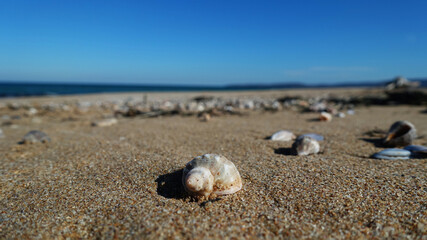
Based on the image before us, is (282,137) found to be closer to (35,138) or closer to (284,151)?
(284,151)

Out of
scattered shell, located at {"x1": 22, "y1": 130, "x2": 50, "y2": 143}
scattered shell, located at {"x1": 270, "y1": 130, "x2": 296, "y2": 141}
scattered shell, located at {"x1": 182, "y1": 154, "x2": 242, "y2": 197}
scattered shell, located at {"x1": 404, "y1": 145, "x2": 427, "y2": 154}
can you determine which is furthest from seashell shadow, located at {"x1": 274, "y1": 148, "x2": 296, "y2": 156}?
scattered shell, located at {"x1": 22, "y1": 130, "x2": 50, "y2": 143}

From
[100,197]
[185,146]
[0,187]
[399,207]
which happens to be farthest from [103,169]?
[399,207]

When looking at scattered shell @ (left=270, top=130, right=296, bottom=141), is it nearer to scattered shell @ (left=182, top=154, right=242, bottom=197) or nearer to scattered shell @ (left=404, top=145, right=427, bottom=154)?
scattered shell @ (left=404, top=145, right=427, bottom=154)

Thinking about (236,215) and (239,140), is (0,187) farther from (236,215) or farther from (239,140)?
(239,140)

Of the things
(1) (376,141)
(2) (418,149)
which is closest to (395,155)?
(2) (418,149)

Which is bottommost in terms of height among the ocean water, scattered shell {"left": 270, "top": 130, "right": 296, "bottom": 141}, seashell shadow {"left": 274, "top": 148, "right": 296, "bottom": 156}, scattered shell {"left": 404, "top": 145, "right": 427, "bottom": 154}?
seashell shadow {"left": 274, "top": 148, "right": 296, "bottom": 156}

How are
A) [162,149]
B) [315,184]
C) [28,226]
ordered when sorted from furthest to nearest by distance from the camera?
[162,149] < [315,184] < [28,226]
